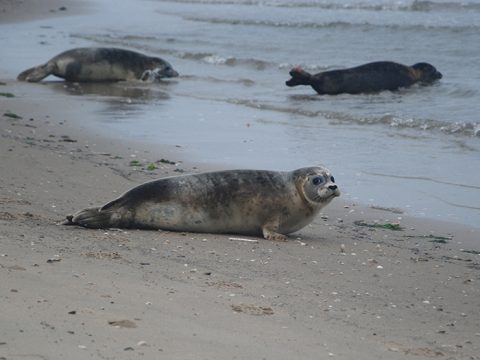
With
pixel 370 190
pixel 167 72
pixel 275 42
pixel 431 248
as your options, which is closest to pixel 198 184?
pixel 431 248

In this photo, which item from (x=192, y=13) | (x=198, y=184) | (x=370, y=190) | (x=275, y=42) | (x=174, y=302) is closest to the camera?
(x=174, y=302)

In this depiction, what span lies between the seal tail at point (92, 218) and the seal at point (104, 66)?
897 centimetres

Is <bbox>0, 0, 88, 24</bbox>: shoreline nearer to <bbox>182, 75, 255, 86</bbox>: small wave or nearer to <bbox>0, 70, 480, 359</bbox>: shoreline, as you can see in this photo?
<bbox>182, 75, 255, 86</bbox>: small wave

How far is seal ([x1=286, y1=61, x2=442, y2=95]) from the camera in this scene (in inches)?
579

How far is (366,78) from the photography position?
15.1m

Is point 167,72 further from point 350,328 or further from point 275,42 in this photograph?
point 350,328

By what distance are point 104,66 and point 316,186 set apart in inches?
375

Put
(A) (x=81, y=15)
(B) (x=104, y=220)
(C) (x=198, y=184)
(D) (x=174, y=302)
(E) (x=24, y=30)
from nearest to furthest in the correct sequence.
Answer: (D) (x=174, y=302) → (B) (x=104, y=220) → (C) (x=198, y=184) → (E) (x=24, y=30) → (A) (x=81, y=15)

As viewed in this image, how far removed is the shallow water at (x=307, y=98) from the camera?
923cm

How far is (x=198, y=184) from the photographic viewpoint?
6793 millimetres

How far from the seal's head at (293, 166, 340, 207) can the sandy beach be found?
242 millimetres

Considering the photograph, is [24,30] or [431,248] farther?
[24,30]

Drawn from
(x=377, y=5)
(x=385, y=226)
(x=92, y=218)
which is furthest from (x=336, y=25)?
(x=92, y=218)

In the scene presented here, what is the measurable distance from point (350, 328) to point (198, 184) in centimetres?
240
